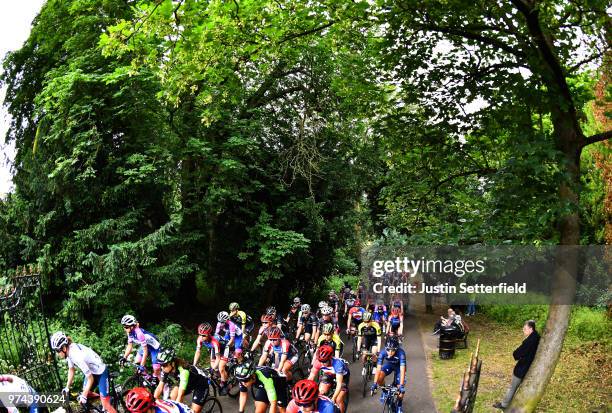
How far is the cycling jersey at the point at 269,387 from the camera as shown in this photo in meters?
8.80

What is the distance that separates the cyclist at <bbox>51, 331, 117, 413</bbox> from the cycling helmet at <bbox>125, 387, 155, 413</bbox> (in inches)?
114

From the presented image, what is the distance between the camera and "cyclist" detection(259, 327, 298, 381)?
11703 millimetres

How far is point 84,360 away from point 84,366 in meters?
0.15

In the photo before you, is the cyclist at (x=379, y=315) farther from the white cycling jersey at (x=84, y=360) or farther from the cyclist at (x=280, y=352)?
the white cycling jersey at (x=84, y=360)

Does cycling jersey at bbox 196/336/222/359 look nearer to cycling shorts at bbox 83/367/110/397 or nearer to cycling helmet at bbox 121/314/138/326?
cycling helmet at bbox 121/314/138/326

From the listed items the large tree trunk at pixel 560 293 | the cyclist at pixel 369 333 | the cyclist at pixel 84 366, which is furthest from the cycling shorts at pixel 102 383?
the large tree trunk at pixel 560 293

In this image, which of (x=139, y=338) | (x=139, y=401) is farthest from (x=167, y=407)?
(x=139, y=338)

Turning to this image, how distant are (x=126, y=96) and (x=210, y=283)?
29.1ft

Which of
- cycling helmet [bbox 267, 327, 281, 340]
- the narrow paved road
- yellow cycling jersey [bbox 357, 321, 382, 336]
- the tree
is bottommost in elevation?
the narrow paved road

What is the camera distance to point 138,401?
6758mm

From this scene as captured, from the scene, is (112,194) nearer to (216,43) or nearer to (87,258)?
(87,258)

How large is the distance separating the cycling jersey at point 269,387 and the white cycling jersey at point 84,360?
122 inches

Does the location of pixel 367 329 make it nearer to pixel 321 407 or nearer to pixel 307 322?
pixel 307 322

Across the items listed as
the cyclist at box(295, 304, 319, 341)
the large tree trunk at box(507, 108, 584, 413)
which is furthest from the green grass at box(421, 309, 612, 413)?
the cyclist at box(295, 304, 319, 341)
